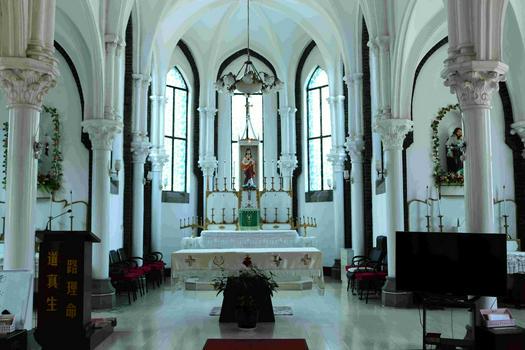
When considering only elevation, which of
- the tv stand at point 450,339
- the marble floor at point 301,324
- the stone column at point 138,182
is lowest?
the marble floor at point 301,324

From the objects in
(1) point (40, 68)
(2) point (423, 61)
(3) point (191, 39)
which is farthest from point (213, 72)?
(1) point (40, 68)

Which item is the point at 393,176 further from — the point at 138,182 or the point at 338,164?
the point at 138,182

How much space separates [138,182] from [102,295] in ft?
17.9

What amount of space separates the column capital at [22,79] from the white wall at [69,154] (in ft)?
21.1

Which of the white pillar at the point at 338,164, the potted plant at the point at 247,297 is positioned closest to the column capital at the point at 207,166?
the white pillar at the point at 338,164

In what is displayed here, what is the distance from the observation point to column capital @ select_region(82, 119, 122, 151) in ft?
41.1

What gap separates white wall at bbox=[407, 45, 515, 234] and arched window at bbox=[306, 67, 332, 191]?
708cm

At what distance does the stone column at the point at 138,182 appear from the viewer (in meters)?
16.8

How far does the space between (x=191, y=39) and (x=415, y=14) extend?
11.1 metres

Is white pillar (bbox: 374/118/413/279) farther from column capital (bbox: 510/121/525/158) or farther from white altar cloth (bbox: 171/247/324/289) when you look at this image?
column capital (bbox: 510/121/525/158)

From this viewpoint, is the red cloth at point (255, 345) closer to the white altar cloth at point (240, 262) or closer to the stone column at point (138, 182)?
the white altar cloth at point (240, 262)

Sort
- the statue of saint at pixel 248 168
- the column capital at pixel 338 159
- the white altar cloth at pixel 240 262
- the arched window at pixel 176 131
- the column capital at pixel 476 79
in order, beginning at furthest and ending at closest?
the arched window at pixel 176 131
the statue of saint at pixel 248 168
the column capital at pixel 338 159
the white altar cloth at pixel 240 262
the column capital at pixel 476 79

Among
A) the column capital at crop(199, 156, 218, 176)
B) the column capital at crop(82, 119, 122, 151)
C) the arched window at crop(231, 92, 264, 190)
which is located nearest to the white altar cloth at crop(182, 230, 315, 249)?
the column capital at crop(82, 119, 122, 151)

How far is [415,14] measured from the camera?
41.9 ft
